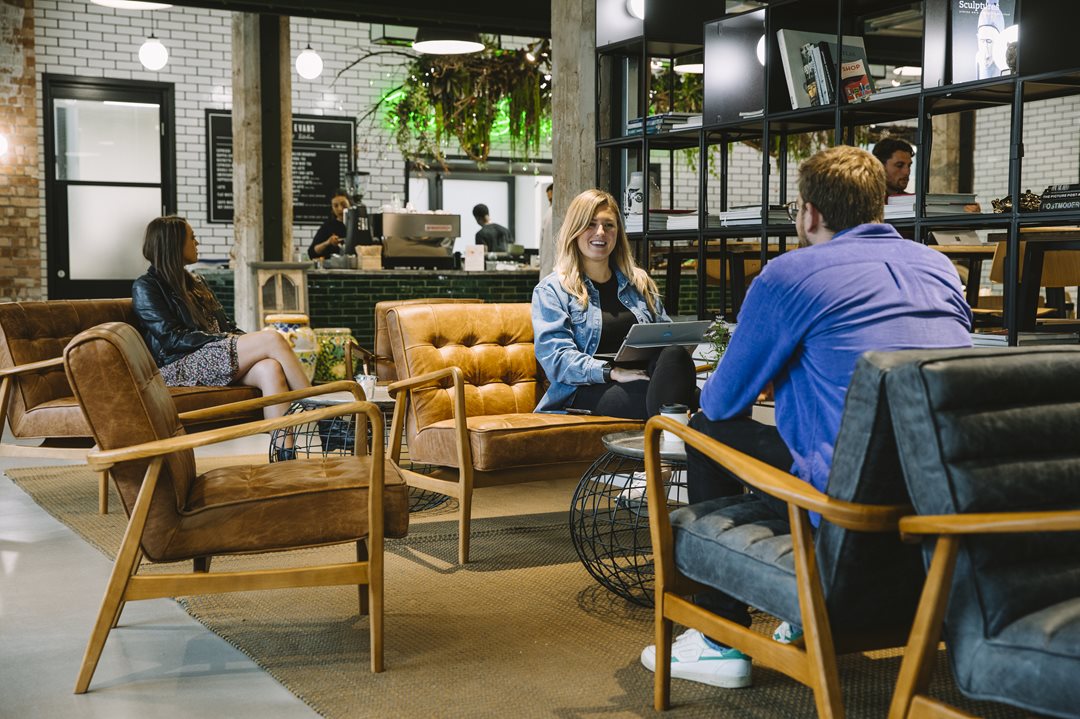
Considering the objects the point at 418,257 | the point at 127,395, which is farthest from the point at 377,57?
the point at 127,395

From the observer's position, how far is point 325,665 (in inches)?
108

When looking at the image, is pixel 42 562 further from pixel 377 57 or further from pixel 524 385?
pixel 377 57

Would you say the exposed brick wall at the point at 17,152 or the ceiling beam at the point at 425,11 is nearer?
the ceiling beam at the point at 425,11

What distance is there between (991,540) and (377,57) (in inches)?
441

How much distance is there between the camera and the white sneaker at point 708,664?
8.39 feet

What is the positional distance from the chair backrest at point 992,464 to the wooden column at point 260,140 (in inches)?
275

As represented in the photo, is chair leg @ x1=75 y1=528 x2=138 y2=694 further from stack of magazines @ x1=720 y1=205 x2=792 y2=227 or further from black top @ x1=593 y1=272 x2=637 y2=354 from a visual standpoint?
stack of magazines @ x1=720 y1=205 x2=792 y2=227

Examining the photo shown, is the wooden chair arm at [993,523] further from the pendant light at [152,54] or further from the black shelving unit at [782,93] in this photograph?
the pendant light at [152,54]

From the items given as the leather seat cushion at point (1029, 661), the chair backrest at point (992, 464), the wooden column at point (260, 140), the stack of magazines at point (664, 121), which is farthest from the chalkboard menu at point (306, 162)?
the leather seat cushion at point (1029, 661)

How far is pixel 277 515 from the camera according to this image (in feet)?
8.71

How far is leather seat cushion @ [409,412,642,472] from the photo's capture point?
3.68 meters

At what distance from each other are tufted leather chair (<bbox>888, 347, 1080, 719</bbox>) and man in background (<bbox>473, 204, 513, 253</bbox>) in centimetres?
973

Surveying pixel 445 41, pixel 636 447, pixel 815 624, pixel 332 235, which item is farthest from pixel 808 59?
pixel 332 235

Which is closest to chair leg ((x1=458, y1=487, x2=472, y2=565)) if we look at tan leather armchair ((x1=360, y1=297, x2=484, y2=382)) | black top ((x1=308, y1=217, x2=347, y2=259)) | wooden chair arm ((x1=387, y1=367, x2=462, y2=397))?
wooden chair arm ((x1=387, y1=367, x2=462, y2=397))
